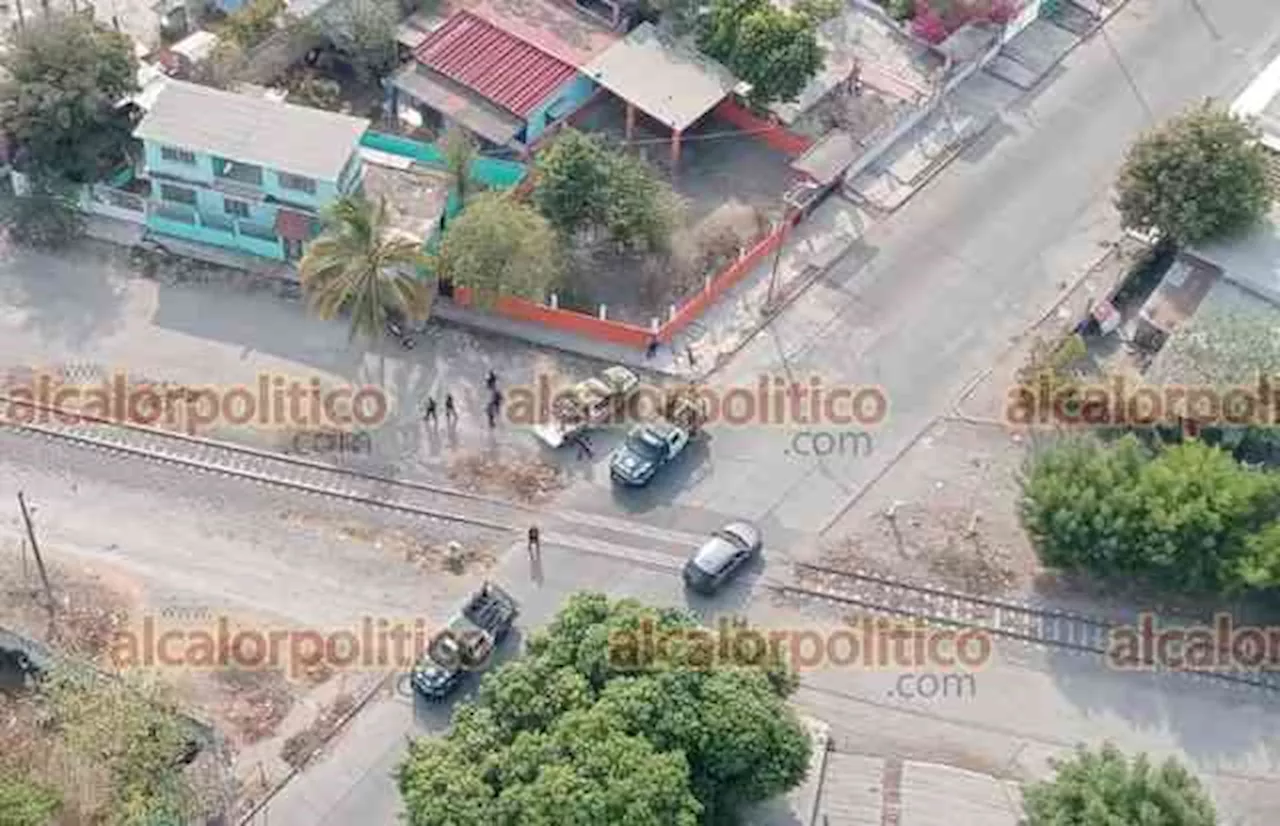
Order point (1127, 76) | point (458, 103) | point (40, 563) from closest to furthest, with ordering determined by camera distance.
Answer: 1. point (40, 563)
2. point (458, 103)
3. point (1127, 76)

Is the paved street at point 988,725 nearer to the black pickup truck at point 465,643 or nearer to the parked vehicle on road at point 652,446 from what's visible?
the black pickup truck at point 465,643

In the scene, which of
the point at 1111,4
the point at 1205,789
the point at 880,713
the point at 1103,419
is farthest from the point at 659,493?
the point at 1111,4

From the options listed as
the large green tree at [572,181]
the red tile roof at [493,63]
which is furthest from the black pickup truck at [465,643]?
the red tile roof at [493,63]

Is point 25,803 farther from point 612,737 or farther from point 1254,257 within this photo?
point 1254,257

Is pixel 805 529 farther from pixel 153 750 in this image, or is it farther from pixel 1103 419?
pixel 153 750

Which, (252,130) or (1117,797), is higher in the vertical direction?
(252,130)

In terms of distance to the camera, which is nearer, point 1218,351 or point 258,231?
point 1218,351

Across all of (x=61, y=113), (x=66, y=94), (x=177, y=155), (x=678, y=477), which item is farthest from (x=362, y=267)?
(x=66, y=94)
